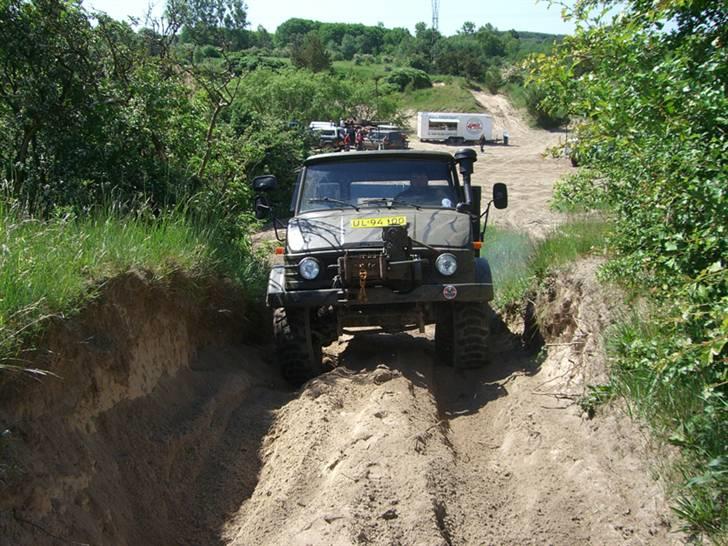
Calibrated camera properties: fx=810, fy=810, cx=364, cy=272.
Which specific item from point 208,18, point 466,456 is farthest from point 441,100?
point 466,456

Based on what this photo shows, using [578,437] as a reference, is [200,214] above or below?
above

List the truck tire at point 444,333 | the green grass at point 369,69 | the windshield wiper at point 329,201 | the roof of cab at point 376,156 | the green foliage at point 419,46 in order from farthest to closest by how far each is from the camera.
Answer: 1. the green foliage at point 419,46
2. the green grass at point 369,69
3. the roof of cab at point 376,156
4. the windshield wiper at point 329,201
5. the truck tire at point 444,333

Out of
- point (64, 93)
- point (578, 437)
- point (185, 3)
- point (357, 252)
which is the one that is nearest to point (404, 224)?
point (357, 252)

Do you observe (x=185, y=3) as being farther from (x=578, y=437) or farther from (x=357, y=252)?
(x=578, y=437)

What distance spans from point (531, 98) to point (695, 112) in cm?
6237

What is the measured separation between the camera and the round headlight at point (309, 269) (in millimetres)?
6812

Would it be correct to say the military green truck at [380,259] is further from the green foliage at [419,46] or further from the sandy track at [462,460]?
the green foliage at [419,46]

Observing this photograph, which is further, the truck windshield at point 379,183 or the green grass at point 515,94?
the green grass at point 515,94

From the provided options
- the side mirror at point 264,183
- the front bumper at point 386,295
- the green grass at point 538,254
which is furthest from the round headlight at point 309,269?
the green grass at point 538,254

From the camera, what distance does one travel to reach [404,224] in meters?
6.95

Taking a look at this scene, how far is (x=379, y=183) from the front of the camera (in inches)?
309

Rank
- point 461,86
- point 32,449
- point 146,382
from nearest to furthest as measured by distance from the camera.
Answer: point 32,449 < point 146,382 < point 461,86

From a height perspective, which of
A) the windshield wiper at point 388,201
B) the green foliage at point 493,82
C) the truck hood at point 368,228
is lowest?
the truck hood at point 368,228

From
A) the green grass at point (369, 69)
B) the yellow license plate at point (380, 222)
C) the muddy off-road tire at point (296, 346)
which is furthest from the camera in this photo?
the green grass at point (369, 69)
